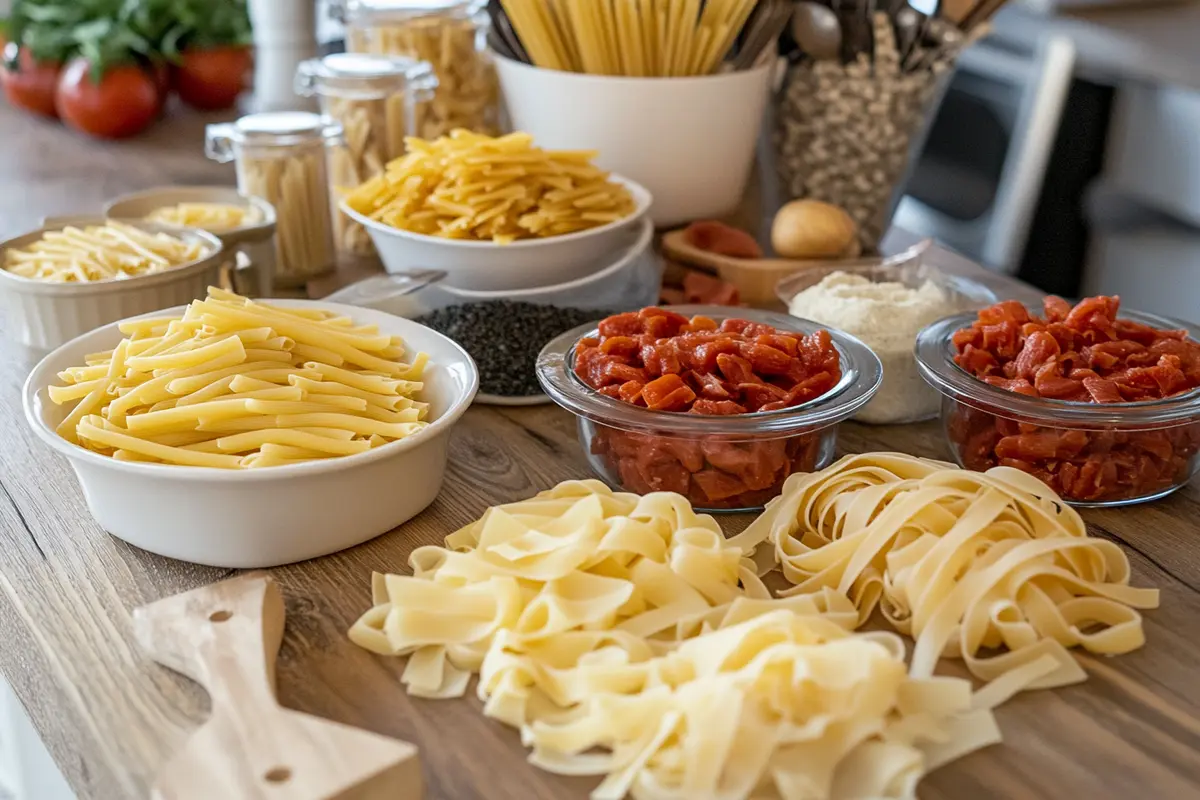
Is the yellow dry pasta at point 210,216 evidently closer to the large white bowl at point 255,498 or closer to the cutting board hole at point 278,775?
the large white bowl at point 255,498

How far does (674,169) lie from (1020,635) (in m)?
1.00

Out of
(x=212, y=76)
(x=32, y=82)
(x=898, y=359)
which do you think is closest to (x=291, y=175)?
(x=898, y=359)

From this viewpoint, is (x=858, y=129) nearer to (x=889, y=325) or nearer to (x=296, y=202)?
(x=889, y=325)

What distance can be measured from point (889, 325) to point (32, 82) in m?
2.09

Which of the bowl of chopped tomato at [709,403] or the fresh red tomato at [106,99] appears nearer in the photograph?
the bowl of chopped tomato at [709,403]

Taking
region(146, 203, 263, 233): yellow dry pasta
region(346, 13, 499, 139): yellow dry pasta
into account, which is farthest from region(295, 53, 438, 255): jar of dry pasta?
region(146, 203, 263, 233): yellow dry pasta

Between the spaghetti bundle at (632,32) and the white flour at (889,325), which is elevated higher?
the spaghetti bundle at (632,32)

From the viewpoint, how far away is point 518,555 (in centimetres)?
96

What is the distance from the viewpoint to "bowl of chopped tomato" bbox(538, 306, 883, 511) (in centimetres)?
110

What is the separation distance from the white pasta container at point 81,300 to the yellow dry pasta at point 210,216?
0.18 m

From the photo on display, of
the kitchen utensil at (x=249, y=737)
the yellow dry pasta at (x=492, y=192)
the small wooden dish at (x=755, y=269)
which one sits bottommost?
the kitchen utensil at (x=249, y=737)

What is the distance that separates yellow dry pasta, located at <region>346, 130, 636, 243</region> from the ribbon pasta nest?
54 cm

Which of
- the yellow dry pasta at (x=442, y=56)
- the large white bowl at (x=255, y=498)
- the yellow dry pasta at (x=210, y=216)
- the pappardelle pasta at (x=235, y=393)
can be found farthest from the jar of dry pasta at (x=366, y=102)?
the large white bowl at (x=255, y=498)

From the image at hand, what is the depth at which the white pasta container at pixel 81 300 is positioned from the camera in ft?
4.50
